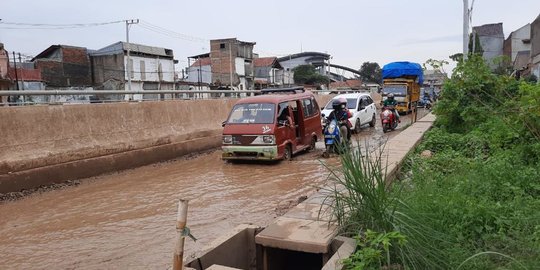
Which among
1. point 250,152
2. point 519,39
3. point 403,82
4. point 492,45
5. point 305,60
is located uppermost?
point 305,60

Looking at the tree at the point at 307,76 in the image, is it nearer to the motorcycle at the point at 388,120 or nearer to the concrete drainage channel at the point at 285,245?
the motorcycle at the point at 388,120

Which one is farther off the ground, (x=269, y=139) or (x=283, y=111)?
(x=283, y=111)

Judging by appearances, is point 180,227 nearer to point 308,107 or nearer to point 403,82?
point 308,107

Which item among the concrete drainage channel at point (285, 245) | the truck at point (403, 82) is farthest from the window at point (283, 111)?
the truck at point (403, 82)

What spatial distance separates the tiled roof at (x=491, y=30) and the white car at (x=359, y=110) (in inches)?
2153

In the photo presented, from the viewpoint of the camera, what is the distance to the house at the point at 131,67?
47.5 meters

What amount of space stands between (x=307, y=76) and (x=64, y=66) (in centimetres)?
3659

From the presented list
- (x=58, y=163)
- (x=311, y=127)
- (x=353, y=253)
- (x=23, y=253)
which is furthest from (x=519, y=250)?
(x=311, y=127)

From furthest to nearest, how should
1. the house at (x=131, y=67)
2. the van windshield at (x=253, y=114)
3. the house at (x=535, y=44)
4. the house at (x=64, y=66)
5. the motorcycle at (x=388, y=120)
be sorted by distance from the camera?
the house at (x=131, y=67) < the house at (x=64, y=66) < the house at (x=535, y=44) < the motorcycle at (x=388, y=120) < the van windshield at (x=253, y=114)

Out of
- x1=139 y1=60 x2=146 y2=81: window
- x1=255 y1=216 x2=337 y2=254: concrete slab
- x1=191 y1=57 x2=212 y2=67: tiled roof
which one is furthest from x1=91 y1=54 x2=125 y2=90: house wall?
x1=255 y1=216 x2=337 y2=254: concrete slab

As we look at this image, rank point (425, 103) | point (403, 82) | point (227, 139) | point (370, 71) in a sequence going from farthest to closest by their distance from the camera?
point (370, 71) → point (425, 103) → point (403, 82) → point (227, 139)

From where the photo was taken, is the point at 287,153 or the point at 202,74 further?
the point at 202,74

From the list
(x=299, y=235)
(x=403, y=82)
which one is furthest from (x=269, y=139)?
(x=403, y=82)

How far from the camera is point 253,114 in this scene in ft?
36.5
